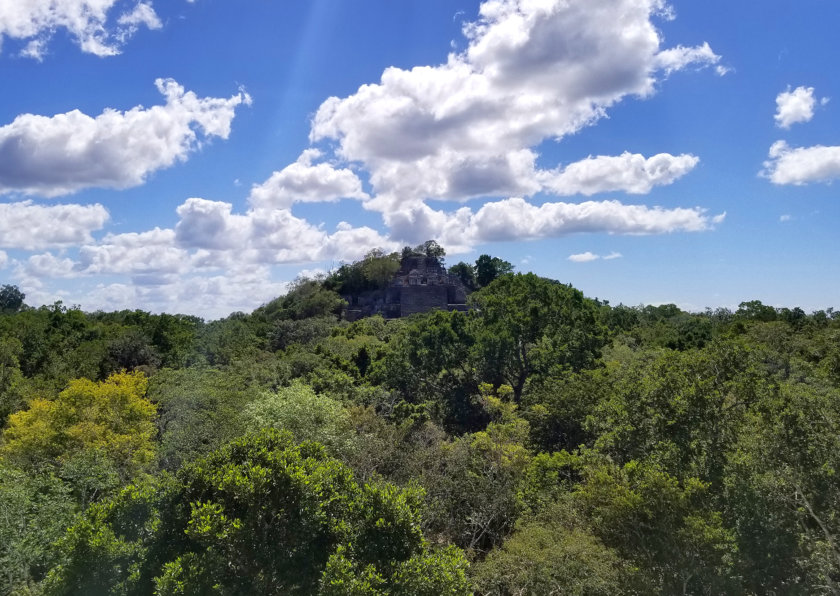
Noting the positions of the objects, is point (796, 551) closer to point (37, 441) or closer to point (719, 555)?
point (719, 555)

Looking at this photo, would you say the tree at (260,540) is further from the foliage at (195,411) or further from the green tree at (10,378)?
the green tree at (10,378)

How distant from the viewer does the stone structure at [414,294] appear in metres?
62.6

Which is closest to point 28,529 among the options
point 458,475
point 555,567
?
point 458,475

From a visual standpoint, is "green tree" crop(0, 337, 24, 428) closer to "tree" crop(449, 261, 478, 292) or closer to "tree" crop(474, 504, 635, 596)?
"tree" crop(474, 504, 635, 596)

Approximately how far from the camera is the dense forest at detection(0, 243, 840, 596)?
8.00 metres

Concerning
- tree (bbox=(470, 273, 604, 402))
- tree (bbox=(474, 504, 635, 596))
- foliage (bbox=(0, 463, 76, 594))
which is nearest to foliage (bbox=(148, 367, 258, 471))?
foliage (bbox=(0, 463, 76, 594))

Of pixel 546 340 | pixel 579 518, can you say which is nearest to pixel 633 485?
pixel 579 518

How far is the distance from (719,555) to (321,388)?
17.0 meters

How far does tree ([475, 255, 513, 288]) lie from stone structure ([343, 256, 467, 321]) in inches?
118

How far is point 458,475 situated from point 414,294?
4813cm

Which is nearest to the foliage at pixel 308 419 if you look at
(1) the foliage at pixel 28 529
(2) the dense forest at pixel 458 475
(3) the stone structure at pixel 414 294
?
(2) the dense forest at pixel 458 475

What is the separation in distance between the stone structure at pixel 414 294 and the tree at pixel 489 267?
9.80 feet

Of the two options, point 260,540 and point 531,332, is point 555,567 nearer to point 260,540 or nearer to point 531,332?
point 260,540

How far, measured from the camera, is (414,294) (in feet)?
207
